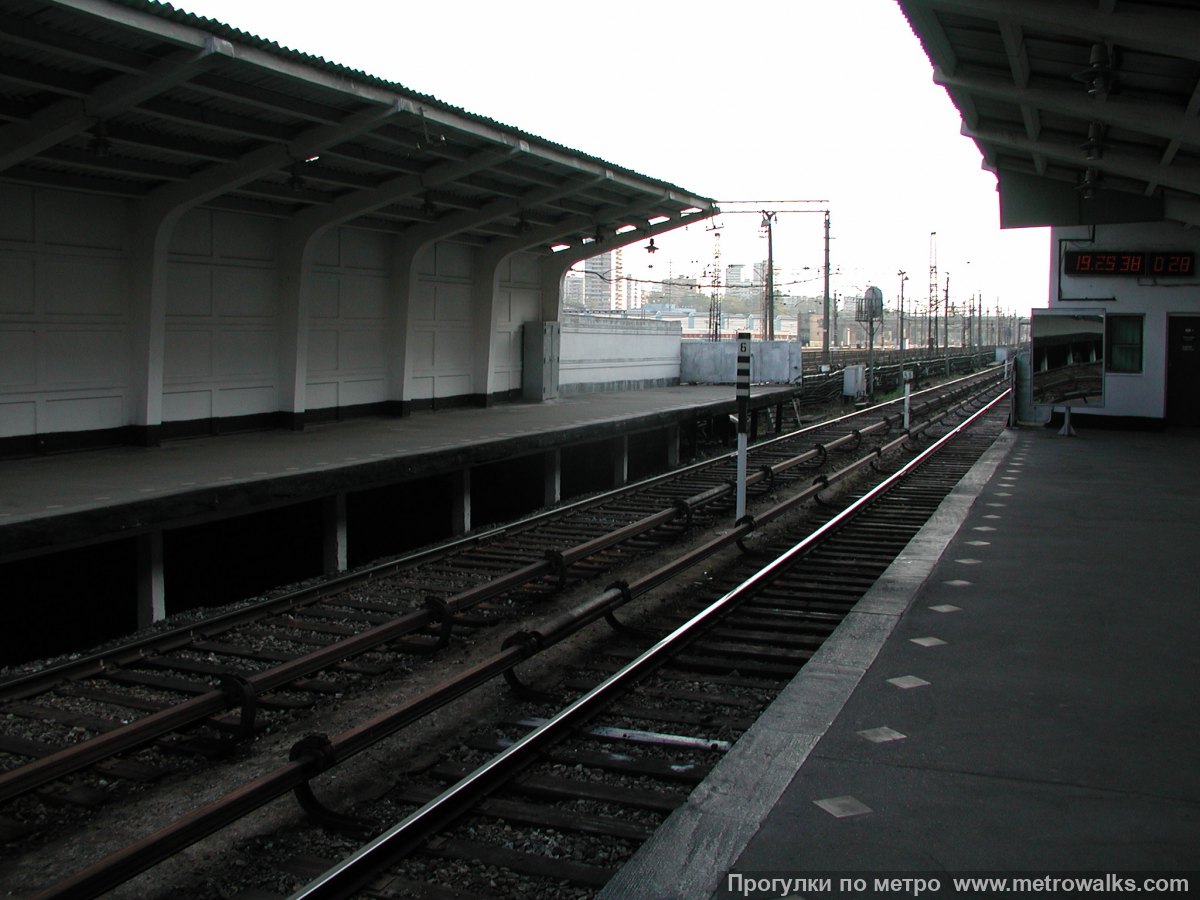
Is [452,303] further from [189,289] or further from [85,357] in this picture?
[85,357]

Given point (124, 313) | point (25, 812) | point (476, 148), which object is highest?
point (476, 148)

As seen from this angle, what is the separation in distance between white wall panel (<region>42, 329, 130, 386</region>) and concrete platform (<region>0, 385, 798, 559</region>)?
80 cm

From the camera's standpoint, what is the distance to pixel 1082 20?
9.30 metres

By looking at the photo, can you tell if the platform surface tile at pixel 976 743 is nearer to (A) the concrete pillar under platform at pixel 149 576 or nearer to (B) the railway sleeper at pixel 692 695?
(B) the railway sleeper at pixel 692 695

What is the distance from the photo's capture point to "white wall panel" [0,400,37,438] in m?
10.8

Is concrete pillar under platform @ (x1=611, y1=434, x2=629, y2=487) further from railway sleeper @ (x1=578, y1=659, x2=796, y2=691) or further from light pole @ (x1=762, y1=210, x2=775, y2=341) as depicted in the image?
light pole @ (x1=762, y1=210, x2=775, y2=341)

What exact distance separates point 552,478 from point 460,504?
2.52 meters

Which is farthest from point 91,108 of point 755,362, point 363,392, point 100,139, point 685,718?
point 755,362

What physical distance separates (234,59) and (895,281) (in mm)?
63131

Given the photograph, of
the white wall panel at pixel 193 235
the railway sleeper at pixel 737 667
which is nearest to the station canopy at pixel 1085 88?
the railway sleeper at pixel 737 667

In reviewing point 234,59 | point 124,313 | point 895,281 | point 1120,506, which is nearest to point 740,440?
point 1120,506

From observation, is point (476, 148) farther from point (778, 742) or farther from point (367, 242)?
point (778, 742)

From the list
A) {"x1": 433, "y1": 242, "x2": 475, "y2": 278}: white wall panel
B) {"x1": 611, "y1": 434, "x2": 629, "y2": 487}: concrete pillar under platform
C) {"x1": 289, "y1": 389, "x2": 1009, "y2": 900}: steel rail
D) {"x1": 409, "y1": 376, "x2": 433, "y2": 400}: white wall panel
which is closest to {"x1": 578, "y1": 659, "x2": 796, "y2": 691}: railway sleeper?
{"x1": 289, "y1": 389, "x2": 1009, "y2": 900}: steel rail

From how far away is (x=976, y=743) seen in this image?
4.85 m
